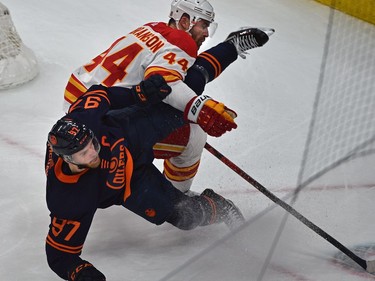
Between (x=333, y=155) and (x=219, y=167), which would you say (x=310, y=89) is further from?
(x=333, y=155)

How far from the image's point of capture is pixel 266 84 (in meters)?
4.34

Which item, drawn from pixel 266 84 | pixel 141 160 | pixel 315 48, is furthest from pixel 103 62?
pixel 315 48

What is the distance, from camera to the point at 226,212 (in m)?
2.98

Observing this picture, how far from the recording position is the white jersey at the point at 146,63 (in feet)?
9.30

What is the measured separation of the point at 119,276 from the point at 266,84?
1974mm

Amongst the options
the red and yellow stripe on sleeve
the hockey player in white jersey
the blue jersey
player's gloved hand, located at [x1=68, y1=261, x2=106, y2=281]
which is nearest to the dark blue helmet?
the blue jersey

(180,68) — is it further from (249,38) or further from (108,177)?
(108,177)

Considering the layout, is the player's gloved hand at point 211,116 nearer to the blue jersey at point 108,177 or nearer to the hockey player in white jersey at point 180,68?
the hockey player in white jersey at point 180,68

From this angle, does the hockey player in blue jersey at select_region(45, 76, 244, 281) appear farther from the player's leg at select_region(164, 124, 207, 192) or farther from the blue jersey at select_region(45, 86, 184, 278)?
the player's leg at select_region(164, 124, 207, 192)

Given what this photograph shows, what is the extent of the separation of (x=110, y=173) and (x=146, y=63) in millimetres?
645

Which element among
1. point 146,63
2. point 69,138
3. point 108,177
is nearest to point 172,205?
point 108,177

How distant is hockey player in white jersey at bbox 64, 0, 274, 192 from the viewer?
9.15 feet

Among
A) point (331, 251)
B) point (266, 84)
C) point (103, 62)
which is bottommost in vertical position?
point (266, 84)

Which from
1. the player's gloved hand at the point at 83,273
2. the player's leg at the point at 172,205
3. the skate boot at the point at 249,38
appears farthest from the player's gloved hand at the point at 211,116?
the player's gloved hand at the point at 83,273
